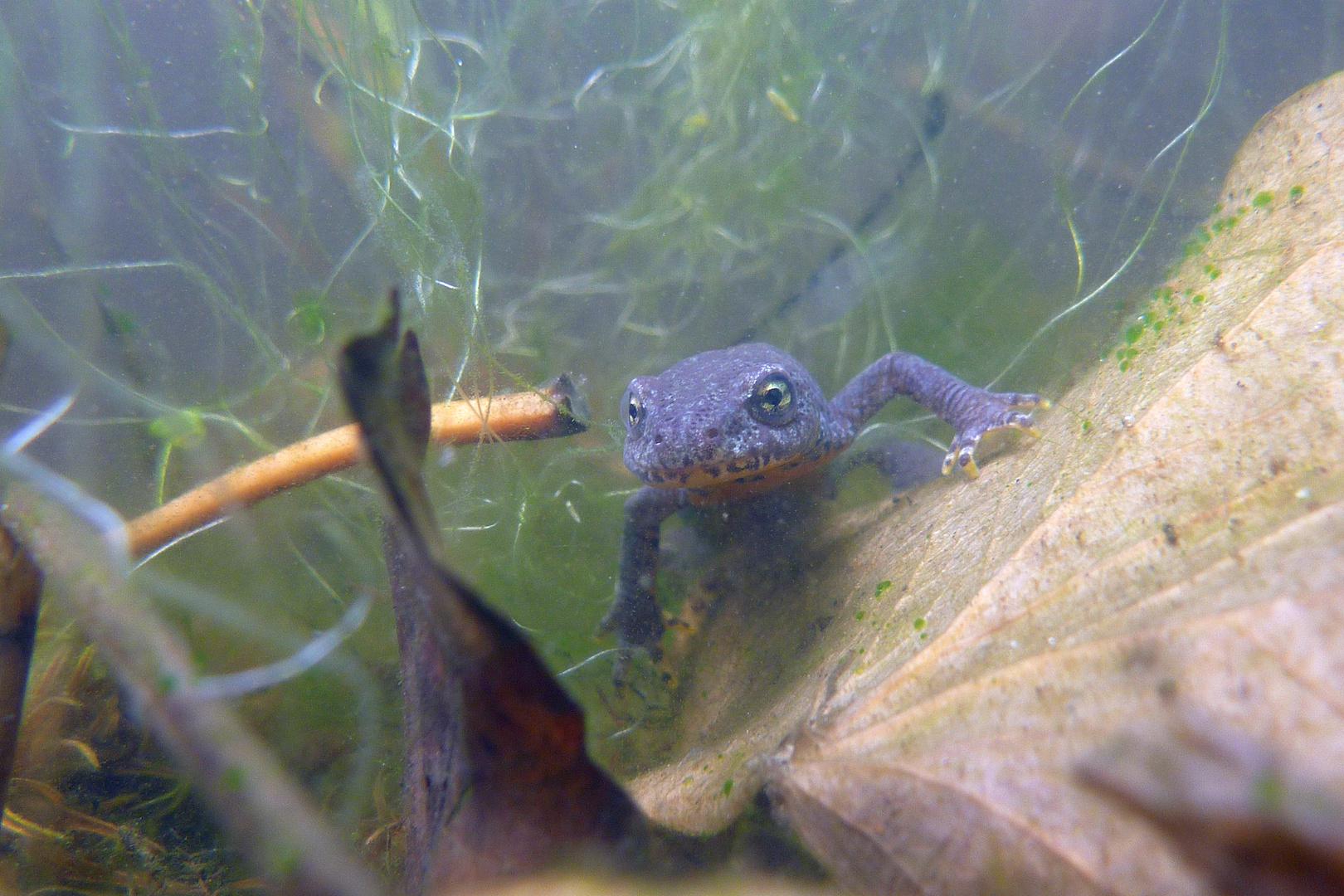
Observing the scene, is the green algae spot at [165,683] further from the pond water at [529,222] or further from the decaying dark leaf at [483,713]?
the pond water at [529,222]

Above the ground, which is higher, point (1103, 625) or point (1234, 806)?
point (1103, 625)

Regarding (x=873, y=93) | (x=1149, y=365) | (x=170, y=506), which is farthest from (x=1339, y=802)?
(x=873, y=93)

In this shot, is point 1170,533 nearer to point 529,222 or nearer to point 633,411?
point 633,411

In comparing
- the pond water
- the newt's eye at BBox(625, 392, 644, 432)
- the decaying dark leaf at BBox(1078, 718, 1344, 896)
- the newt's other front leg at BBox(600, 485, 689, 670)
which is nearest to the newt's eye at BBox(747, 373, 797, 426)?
the newt's eye at BBox(625, 392, 644, 432)

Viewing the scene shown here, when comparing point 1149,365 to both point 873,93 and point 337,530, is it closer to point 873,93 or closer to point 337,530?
point 337,530

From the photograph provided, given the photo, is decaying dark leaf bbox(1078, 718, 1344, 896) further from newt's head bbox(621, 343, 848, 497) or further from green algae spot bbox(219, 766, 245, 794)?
newt's head bbox(621, 343, 848, 497)

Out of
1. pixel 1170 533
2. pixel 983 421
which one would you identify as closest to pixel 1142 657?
pixel 1170 533

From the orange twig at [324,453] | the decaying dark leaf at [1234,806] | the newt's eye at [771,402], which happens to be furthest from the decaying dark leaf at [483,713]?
the newt's eye at [771,402]
